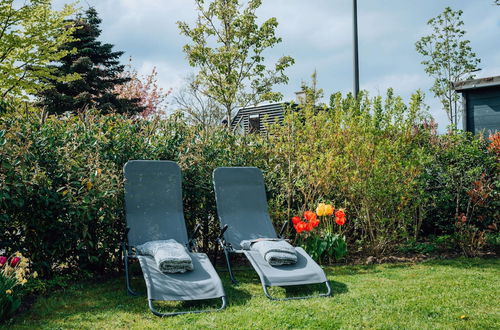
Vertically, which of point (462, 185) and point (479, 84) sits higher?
point (479, 84)

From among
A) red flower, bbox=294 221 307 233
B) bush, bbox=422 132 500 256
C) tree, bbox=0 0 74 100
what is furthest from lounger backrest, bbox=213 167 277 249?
tree, bbox=0 0 74 100

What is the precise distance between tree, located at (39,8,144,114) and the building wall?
1311 centimetres

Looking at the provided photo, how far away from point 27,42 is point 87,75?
15.0 feet

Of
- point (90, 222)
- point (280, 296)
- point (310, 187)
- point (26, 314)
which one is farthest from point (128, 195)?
point (310, 187)

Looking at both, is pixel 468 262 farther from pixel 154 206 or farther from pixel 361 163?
pixel 154 206

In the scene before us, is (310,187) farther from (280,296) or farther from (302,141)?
(280,296)

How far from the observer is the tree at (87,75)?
18.8 m

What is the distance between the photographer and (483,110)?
37.2 ft

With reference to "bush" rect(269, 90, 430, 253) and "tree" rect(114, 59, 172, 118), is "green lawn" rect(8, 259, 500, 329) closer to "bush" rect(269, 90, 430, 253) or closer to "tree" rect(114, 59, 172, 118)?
"bush" rect(269, 90, 430, 253)

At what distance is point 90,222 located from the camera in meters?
4.92

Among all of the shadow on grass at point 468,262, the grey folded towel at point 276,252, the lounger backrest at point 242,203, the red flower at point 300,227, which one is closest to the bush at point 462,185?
the shadow on grass at point 468,262

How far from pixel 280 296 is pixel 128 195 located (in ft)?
6.74

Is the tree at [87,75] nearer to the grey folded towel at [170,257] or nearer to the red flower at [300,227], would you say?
the red flower at [300,227]

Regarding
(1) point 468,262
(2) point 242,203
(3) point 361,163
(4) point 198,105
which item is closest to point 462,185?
(1) point 468,262
